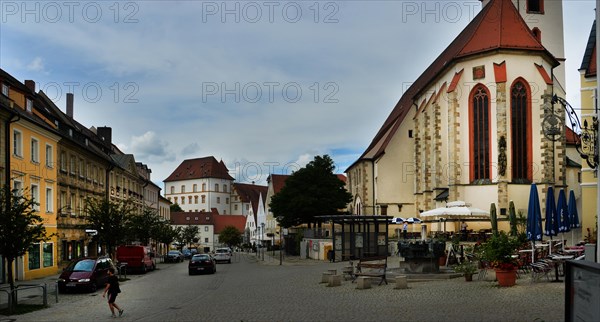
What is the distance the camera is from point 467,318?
1341cm

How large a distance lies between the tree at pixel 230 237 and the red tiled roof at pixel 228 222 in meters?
11.9

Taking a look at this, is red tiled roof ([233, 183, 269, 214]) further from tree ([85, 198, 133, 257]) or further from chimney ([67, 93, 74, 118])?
tree ([85, 198, 133, 257])

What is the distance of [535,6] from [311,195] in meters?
27.8

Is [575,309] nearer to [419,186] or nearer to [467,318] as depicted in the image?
[467,318]

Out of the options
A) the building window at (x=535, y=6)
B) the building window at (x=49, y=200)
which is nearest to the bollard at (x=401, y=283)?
the building window at (x=49, y=200)

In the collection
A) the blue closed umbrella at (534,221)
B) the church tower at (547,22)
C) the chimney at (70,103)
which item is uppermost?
the church tower at (547,22)

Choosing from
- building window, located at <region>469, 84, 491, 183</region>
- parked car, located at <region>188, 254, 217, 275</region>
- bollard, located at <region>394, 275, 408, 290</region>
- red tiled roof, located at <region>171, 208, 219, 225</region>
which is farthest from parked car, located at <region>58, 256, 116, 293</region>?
red tiled roof, located at <region>171, 208, 219, 225</region>

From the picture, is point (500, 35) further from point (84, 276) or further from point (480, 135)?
point (84, 276)

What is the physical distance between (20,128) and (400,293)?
69.9 ft

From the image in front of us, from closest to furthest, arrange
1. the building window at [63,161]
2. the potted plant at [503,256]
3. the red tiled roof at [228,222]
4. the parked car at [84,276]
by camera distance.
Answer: the potted plant at [503,256] → the parked car at [84,276] → the building window at [63,161] → the red tiled roof at [228,222]

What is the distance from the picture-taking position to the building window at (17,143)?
102 ft

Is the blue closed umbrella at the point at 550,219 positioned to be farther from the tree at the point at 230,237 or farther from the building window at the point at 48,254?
the tree at the point at 230,237

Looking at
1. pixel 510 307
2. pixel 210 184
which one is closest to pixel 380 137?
pixel 510 307

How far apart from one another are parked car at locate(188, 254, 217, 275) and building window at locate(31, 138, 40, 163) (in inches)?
412
